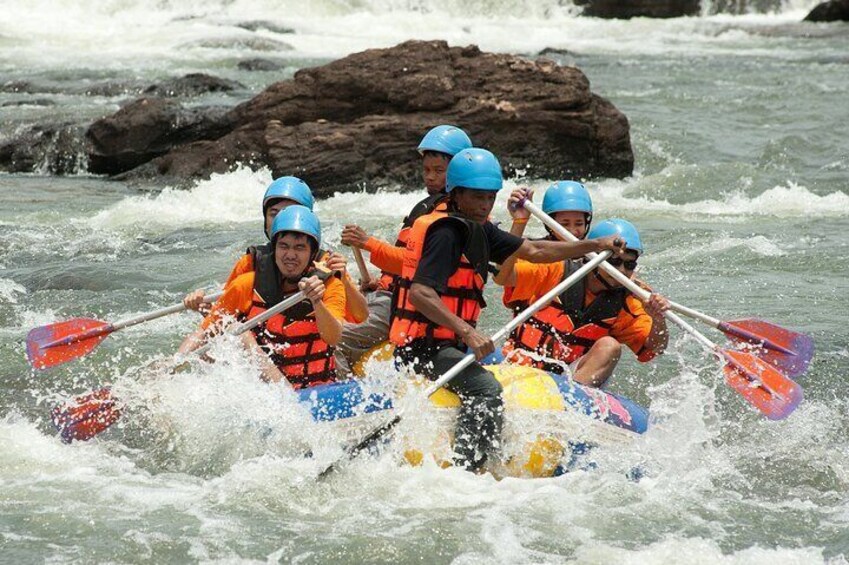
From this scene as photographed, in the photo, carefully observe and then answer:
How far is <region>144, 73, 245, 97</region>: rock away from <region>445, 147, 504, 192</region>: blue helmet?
14.1 m

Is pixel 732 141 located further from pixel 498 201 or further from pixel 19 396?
pixel 19 396

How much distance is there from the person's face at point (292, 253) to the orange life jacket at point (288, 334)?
0.07 metres

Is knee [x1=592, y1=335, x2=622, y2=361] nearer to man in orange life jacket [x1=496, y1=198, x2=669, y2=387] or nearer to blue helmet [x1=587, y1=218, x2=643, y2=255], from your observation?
man in orange life jacket [x1=496, y1=198, x2=669, y2=387]

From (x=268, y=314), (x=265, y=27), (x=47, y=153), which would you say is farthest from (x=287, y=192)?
(x=265, y=27)

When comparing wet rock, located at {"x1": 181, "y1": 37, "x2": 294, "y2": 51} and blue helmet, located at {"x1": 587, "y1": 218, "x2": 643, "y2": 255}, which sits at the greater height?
blue helmet, located at {"x1": 587, "y1": 218, "x2": 643, "y2": 255}

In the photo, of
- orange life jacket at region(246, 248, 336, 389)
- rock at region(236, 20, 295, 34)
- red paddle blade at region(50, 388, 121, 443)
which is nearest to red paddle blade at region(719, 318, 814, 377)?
orange life jacket at region(246, 248, 336, 389)

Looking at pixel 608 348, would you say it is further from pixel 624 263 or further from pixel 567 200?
pixel 567 200

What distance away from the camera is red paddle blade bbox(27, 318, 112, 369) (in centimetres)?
744

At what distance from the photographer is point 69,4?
30.9 metres

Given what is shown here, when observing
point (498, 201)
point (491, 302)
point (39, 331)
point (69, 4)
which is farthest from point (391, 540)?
point (69, 4)

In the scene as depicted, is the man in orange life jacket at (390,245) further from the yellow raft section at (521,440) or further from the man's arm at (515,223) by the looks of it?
the yellow raft section at (521,440)

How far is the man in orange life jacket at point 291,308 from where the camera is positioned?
657cm

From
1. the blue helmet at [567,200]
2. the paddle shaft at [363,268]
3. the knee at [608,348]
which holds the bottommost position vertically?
the knee at [608,348]

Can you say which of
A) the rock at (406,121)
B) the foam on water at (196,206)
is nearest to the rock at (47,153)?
the rock at (406,121)
